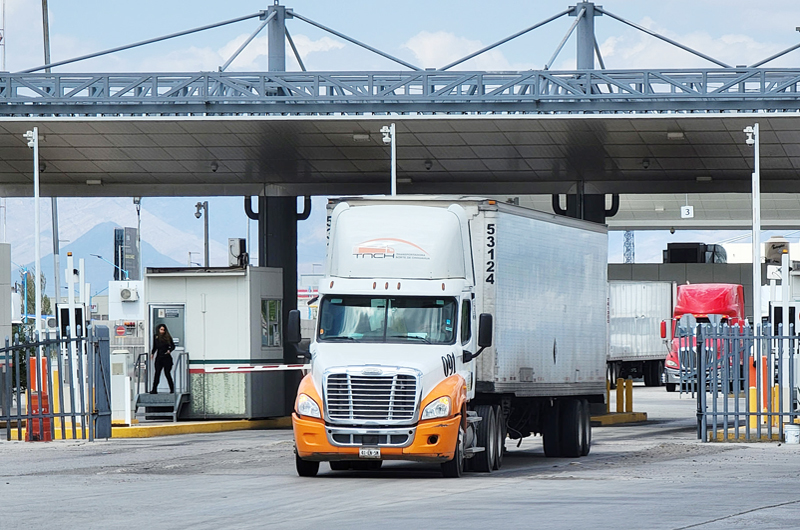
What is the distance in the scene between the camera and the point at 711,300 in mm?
43531

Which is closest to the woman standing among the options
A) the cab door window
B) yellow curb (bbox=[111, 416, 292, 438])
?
yellow curb (bbox=[111, 416, 292, 438])

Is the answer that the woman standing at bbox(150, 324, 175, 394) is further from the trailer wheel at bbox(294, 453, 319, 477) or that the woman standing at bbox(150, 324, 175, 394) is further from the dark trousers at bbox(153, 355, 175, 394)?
the trailer wheel at bbox(294, 453, 319, 477)

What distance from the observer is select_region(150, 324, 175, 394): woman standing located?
1172 inches

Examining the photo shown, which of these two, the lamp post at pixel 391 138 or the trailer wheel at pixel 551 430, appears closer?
the trailer wheel at pixel 551 430

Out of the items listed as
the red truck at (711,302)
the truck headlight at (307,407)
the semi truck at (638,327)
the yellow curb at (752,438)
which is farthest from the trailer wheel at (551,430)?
the semi truck at (638,327)

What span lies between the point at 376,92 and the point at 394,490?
12.2 m

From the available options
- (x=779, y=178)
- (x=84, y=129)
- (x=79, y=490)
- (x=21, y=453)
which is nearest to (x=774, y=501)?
(x=79, y=490)

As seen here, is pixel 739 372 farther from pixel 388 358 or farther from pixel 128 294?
pixel 128 294

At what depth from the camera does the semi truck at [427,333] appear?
1720 cm

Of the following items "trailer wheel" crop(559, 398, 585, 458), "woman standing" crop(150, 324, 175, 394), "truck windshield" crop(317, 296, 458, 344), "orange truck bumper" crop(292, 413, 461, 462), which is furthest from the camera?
"woman standing" crop(150, 324, 175, 394)

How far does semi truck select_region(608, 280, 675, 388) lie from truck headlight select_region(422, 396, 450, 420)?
2799 centimetres

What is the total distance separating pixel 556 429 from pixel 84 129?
36.8 feet

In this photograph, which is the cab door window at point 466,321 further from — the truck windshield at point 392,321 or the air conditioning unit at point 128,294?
the air conditioning unit at point 128,294

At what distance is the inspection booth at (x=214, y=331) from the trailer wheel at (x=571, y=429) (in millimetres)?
9587
